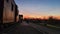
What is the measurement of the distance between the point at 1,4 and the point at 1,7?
0.54 metres

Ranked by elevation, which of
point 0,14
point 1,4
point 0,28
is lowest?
point 0,28

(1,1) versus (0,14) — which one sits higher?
(1,1)

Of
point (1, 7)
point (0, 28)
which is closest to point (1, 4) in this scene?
point (1, 7)

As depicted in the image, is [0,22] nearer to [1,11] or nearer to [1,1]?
[1,11]

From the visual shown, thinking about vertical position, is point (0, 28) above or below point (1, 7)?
below

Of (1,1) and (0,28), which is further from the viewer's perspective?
(1,1)

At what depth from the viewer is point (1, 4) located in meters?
28.9

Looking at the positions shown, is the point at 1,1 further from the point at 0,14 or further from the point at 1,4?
the point at 0,14

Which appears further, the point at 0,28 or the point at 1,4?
the point at 1,4

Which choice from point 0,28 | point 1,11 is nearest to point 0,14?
point 1,11

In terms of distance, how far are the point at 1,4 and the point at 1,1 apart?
0.54 meters

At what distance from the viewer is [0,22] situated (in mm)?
28484

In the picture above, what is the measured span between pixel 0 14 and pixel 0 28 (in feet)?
14.9

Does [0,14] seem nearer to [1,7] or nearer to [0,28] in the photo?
[1,7]
